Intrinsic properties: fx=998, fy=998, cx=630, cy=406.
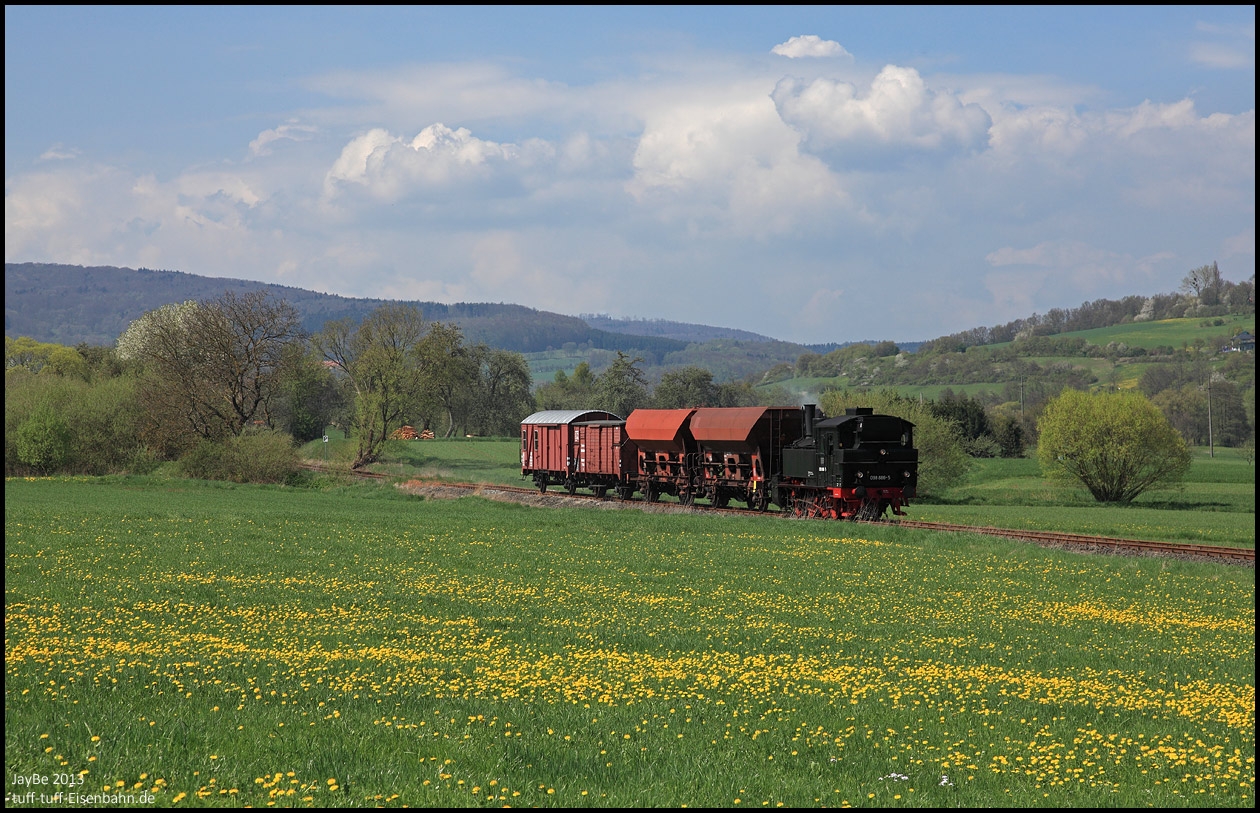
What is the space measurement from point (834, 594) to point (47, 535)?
23433mm

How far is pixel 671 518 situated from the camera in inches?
1560

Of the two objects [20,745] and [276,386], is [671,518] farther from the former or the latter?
[276,386]

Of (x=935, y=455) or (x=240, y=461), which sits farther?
(x=935, y=455)

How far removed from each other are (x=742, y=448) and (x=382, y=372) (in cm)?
4410

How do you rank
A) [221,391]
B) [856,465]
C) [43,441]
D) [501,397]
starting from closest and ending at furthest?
[856,465] < [43,441] < [221,391] < [501,397]

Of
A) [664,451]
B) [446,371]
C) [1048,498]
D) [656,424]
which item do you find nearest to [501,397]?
[446,371]

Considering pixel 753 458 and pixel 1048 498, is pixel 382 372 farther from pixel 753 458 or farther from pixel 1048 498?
pixel 1048 498

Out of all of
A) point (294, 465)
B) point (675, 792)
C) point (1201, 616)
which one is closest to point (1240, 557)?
point (1201, 616)

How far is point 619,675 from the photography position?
13.8 metres

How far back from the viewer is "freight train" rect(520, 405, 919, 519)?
3875 cm

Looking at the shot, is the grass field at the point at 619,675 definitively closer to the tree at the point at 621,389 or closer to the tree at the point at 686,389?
the tree at the point at 686,389

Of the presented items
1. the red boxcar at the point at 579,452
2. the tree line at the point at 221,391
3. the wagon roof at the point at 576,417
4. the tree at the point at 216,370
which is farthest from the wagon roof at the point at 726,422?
the tree at the point at 216,370

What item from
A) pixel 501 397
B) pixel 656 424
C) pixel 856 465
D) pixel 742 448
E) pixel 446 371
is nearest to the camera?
pixel 856 465

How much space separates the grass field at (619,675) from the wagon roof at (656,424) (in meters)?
16.4
